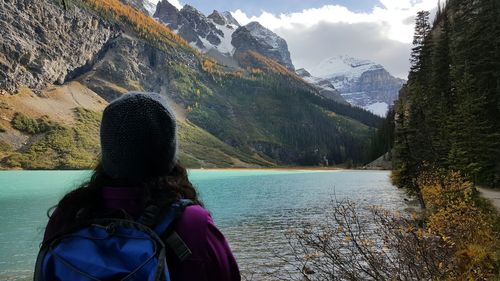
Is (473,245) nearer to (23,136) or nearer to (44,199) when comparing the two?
(44,199)

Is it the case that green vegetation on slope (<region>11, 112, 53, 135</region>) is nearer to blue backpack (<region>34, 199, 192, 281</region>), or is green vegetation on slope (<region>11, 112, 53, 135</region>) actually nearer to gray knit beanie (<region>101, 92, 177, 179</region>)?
gray knit beanie (<region>101, 92, 177, 179</region>)

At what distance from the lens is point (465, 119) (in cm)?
3369

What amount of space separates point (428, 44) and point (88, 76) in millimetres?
166434

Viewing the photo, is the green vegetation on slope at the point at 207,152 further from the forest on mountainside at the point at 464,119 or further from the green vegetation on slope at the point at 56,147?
the forest on mountainside at the point at 464,119

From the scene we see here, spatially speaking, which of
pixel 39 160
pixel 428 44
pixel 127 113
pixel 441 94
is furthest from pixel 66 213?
pixel 39 160

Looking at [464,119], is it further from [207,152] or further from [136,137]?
[207,152]

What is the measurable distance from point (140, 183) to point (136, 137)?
255 mm

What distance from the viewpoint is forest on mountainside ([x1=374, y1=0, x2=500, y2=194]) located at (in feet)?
109

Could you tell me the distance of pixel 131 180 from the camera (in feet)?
7.77

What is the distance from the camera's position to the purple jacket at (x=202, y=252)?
6.84 feet

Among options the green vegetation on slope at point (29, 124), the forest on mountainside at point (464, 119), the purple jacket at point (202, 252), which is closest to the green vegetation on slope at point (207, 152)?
the green vegetation on slope at point (29, 124)

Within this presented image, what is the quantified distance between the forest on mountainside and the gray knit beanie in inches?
1088

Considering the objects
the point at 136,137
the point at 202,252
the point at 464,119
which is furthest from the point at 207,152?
the point at 202,252

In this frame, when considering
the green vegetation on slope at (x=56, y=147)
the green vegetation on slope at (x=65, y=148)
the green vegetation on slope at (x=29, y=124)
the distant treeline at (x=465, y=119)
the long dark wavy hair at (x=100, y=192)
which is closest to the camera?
the long dark wavy hair at (x=100, y=192)
